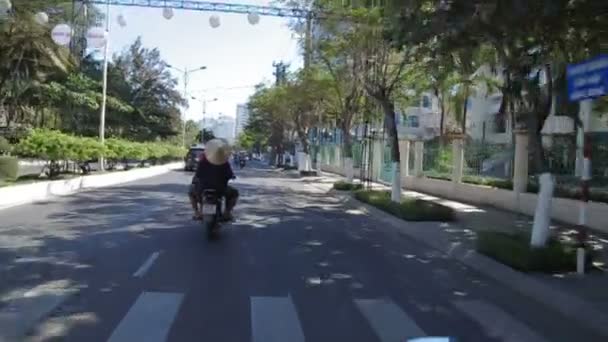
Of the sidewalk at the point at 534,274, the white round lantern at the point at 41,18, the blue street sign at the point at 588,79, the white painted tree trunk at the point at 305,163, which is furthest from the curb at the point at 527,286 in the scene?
the white painted tree trunk at the point at 305,163

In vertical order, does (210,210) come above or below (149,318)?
above

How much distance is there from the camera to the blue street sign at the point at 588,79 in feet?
32.0

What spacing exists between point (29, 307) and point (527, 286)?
20.4ft

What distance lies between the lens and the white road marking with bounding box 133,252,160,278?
9531 mm

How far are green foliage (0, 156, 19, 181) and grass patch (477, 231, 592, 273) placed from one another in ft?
62.9

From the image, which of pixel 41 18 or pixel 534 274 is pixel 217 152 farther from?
pixel 41 18

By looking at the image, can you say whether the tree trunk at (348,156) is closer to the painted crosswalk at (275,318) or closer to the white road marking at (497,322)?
the white road marking at (497,322)

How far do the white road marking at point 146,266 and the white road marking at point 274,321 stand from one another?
2.06 m

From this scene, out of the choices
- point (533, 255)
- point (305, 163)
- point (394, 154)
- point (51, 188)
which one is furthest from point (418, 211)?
point (305, 163)

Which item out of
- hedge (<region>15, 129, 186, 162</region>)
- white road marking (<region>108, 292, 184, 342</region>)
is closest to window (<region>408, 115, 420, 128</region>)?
hedge (<region>15, 129, 186, 162</region>)

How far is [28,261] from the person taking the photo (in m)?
10.2

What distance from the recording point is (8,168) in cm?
2564

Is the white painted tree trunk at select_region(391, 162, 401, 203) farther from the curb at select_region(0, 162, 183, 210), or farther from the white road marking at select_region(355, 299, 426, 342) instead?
the white road marking at select_region(355, 299, 426, 342)

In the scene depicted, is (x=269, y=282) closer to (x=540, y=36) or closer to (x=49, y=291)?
(x=49, y=291)
